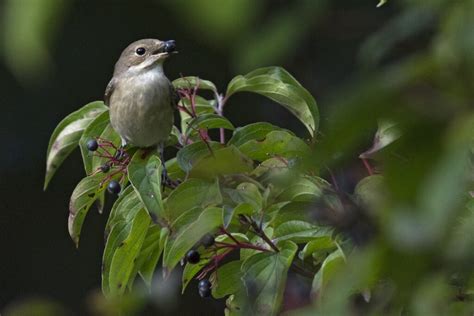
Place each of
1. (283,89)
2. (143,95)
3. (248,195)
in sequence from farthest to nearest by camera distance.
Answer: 1. (143,95)
2. (283,89)
3. (248,195)

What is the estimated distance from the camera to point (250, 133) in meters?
2.06

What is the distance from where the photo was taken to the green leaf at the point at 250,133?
2.05 m

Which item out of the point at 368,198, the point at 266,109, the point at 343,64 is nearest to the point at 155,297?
the point at 368,198

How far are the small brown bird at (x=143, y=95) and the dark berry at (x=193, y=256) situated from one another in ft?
2.97

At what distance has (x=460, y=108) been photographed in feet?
2.41

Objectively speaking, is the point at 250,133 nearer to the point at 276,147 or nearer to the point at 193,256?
the point at 276,147

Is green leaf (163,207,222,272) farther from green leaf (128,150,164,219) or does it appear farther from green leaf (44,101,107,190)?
green leaf (44,101,107,190)

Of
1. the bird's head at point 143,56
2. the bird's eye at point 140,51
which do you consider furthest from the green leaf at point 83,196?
the bird's eye at point 140,51

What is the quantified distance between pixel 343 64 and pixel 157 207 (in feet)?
12.4

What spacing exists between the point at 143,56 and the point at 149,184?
216 centimetres

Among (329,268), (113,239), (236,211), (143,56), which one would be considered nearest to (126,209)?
(113,239)

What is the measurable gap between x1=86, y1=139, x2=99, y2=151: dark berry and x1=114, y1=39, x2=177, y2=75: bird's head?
62.7 inches

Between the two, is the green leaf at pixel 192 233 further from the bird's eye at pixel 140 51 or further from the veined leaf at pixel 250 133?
the bird's eye at pixel 140 51

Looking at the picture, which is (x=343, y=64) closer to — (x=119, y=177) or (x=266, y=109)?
(x=266, y=109)
